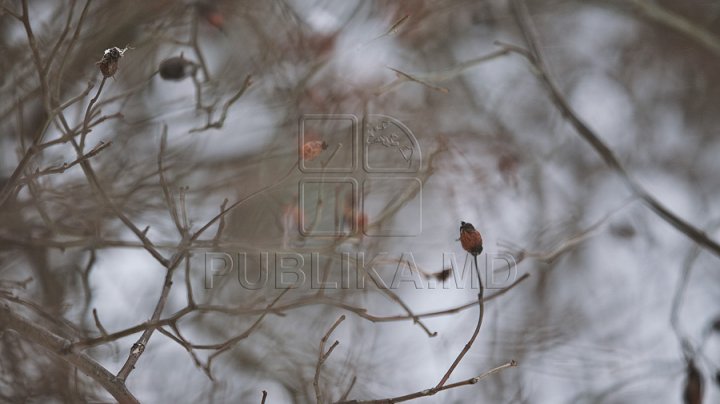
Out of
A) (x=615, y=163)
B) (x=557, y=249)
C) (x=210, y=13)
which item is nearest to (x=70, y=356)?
(x=557, y=249)

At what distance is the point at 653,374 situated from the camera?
9.16 feet

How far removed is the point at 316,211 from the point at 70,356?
63 cm

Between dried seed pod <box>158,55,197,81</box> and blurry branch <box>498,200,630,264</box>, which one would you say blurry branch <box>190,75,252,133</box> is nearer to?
dried seed pod <box>158,55,197,81</box>

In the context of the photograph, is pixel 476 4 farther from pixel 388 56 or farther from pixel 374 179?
pixel 374 179

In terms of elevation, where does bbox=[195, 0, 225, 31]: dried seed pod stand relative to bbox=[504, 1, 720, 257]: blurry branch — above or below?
above

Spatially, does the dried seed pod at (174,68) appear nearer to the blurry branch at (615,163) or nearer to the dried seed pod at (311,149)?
the dried seed pod at (311,149)

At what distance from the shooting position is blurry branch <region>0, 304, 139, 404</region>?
1.22 metres

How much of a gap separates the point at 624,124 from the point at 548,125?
406 millimetres

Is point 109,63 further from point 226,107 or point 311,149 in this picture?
point 311,149

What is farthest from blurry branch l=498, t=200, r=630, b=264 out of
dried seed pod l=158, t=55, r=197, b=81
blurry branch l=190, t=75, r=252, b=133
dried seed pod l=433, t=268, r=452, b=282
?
dried seed pod l=158, t=55, r=197, b=81

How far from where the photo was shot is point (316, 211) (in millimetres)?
1712

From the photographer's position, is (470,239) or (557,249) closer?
(470,239)

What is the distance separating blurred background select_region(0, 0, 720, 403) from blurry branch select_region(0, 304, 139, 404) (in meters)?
0.02

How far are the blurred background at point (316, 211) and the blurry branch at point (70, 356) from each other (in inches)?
0.9
